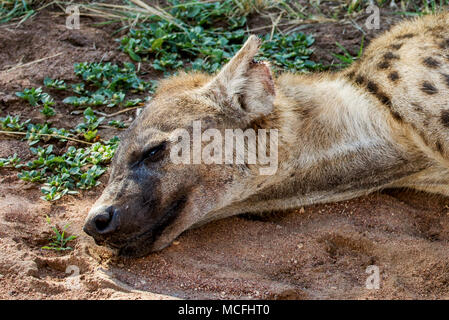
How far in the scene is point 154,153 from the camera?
351 cm

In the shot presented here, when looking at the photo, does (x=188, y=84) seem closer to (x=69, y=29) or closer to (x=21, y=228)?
(x=21, y=228)

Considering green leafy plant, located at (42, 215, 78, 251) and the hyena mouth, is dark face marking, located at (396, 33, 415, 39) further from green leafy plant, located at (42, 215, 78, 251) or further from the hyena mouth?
green leafy plant, located at (42, 215, 78, 251)

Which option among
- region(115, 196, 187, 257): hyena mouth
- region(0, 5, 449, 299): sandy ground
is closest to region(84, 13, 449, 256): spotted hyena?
region(115, 196, 187, 257): hyena mouth

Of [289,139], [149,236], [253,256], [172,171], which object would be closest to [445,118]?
[289,139]

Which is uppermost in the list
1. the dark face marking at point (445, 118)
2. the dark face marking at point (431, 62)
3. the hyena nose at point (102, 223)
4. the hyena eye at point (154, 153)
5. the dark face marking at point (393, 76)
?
the dark face marking at point (431, 62)

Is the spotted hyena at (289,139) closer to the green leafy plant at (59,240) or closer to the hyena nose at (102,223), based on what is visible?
the hyena nose at (102,223)

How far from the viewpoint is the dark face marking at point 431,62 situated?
3.72 m

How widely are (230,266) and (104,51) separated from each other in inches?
113

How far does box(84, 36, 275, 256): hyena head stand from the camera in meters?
3.32

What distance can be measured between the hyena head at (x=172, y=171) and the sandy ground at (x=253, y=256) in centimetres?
18

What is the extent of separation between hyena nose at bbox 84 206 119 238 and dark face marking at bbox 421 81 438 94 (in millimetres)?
1853

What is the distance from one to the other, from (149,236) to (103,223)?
0.26 metres

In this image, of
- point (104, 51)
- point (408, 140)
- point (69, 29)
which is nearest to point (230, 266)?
point (408, 140)

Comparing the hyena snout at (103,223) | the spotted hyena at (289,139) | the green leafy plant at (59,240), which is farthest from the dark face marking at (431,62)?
the green leafy plant at (59,240)
